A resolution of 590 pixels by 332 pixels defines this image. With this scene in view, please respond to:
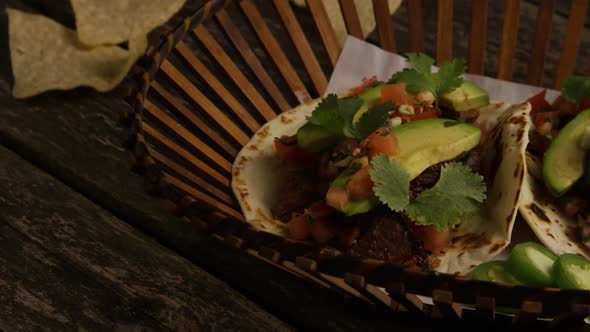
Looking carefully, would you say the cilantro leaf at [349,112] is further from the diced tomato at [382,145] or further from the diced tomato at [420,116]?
the diced tomato at [420,116]

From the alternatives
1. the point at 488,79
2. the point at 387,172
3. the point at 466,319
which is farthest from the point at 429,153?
the point at 488,79

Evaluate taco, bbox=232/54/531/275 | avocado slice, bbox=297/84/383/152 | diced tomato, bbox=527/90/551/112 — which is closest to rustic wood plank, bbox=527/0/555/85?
diced tomato, bbox=527/90/551/112

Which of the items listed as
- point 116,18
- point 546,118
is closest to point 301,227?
point 546,118

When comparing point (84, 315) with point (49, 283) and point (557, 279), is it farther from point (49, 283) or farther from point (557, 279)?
point (557, 279)

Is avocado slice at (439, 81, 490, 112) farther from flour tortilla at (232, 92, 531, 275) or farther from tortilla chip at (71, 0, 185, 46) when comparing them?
tortilla chip at (71, 0, 185, 46)

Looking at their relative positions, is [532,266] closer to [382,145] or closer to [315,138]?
[382,145]

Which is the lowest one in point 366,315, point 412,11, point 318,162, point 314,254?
point 366,315
